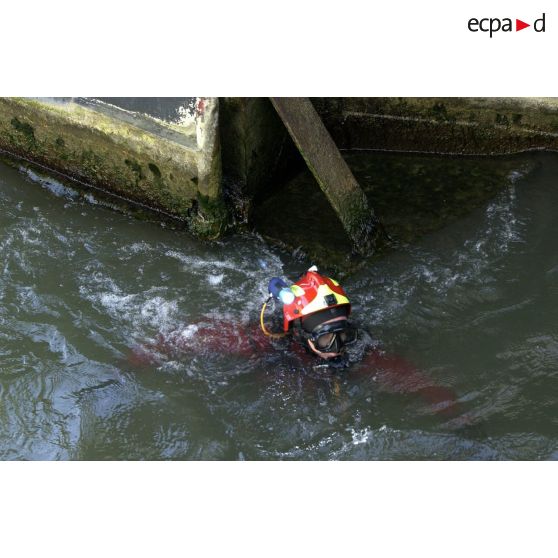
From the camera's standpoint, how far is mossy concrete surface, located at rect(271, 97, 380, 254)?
6.32 m

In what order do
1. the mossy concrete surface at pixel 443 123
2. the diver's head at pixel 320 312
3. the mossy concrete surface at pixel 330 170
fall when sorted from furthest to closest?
the mossy concrete surface at pixel 443 123 → the mossy concrete surface at pixel 330 170 → the diver's head at pixel 320 312

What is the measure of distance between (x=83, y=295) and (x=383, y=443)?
3.16 m

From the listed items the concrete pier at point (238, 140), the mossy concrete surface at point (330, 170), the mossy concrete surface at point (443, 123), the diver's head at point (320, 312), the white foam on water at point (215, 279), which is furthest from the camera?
the mossy concrete surface at point (443, 123)

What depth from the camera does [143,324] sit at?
629cm

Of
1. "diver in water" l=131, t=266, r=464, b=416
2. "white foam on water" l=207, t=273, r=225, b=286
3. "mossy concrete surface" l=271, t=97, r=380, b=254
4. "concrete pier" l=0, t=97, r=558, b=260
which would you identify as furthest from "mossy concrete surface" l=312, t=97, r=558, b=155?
"diver in water" l=131, t=266, r=464, b=416

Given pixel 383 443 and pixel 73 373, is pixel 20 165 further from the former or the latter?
pixel 383 443

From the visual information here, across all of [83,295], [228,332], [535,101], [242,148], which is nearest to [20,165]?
[83,295]

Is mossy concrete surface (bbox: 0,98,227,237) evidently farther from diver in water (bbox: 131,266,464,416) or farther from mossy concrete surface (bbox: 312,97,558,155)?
mossy concrete surface (bbox: 312,97,558,155)

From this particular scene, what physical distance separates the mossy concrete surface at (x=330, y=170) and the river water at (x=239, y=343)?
355 mm

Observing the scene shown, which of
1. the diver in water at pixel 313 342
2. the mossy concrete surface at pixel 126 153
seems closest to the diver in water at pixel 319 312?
the diver in water at pixel 313 342

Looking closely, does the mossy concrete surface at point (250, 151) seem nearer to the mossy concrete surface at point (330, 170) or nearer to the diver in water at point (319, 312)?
the mossy concrete surface at point (330, 170)

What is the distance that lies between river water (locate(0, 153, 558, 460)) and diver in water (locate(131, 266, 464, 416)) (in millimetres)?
31

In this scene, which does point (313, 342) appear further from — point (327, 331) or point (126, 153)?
point (126, 153)

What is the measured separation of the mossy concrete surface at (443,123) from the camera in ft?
26.4
